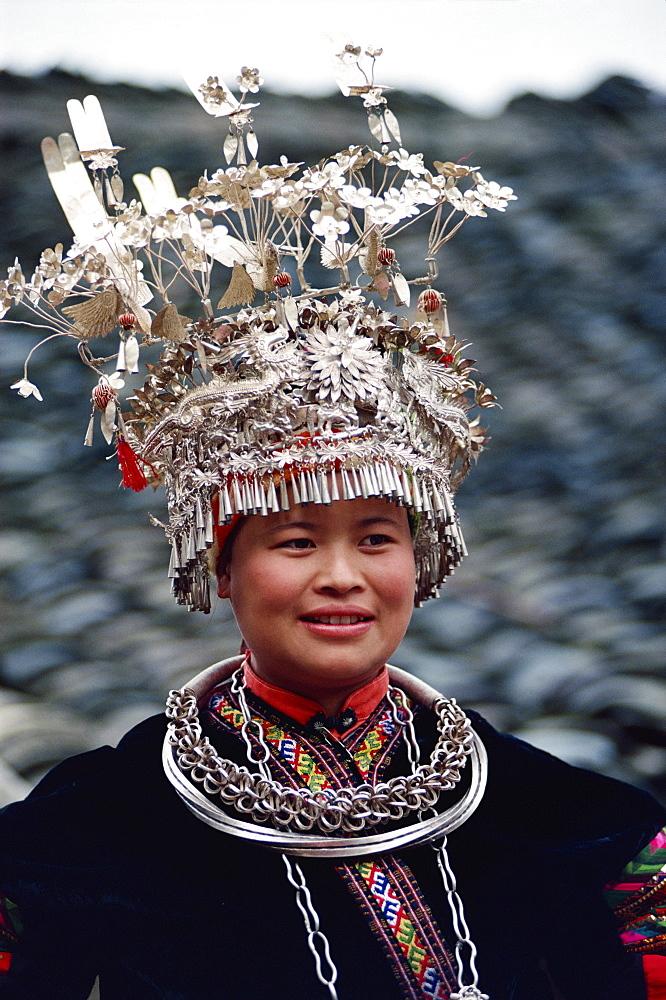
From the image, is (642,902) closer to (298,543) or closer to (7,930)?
(298,543)

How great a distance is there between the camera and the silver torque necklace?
192 centimetres

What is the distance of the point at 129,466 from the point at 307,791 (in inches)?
24.3

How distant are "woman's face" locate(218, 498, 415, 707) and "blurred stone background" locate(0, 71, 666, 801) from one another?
2.70 ft

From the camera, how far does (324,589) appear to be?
1.95m

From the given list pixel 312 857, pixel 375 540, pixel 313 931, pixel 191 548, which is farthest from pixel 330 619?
pixel 313 931

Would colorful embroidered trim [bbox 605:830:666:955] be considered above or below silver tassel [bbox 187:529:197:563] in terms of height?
below

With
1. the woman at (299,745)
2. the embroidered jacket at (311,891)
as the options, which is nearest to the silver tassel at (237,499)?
the woman at (299,745)

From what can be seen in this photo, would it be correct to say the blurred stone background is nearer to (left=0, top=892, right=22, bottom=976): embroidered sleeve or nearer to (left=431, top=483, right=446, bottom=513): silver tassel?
(left=0, top=892, right=22, bottom=976): embroidered sleeve

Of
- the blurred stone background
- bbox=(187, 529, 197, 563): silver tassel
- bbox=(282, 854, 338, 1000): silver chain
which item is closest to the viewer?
bbox=(282, 854, 338, 1000): silver chain

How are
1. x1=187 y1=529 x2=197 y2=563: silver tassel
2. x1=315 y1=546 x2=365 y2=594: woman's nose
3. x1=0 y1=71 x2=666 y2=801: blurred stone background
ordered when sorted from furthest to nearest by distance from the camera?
x1=0 y1=71 x2=666 y2=801: blurred stone background
x1=187 y1=529 x2=197 y2=563: silver tassel
x1=315 y1=546 x2=365 y2=594: woman's nose

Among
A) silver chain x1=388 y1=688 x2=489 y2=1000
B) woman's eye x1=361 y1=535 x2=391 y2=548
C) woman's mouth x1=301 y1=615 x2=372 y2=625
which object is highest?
woman's eye x1=361 y1=535 x2=391 y2=548

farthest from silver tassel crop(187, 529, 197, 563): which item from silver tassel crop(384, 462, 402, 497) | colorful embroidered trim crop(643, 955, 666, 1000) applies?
colorful embroidered trim crop(643, 955, 666, 1000)

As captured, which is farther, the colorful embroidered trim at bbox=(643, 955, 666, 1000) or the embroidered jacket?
the colorful embroidered trim at bbox=(643, 955, 666, 1000)

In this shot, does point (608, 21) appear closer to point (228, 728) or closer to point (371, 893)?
point (228, 728)
